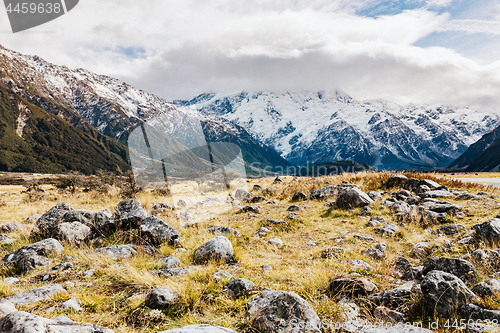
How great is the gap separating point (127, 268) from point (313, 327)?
342 cm

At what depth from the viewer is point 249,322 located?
10.4ft

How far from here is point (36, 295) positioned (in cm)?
379

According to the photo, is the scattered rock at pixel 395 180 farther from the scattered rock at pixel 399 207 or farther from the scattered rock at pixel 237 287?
the scattered rock at pixel 237 287

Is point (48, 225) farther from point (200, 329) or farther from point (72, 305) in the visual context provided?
point (200, 329)

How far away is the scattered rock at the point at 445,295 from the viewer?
3.13 metres

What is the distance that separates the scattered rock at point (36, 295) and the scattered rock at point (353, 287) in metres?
4.52

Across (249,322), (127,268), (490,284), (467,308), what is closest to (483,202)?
(490,284)

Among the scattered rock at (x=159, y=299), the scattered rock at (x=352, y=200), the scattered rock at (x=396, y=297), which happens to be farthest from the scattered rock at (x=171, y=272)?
the scattered rock at (x=352, y=200)

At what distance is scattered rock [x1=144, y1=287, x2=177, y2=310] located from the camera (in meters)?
3.51

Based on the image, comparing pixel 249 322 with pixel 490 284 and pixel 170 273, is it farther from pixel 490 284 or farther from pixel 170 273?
pixel 490 284

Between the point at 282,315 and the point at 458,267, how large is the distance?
309cm

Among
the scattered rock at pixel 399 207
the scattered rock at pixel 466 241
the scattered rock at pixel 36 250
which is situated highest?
the scattered rock at pixel 36 250

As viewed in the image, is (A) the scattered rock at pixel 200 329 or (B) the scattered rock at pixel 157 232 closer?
(A) the scattered rock at pixel 200 329

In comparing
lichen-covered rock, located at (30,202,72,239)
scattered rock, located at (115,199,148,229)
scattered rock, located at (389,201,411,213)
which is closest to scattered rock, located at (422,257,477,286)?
scattered rock, located at (389,201,411,213)
